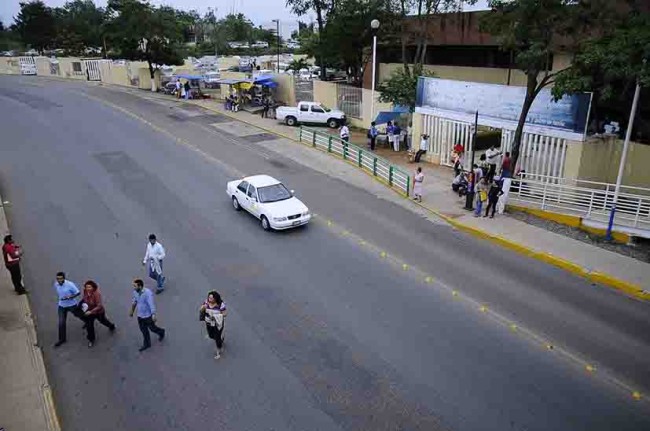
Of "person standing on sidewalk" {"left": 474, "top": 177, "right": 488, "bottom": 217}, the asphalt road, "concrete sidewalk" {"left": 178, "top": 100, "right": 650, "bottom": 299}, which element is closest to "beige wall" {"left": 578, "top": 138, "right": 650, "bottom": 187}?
"person standing on sidewalk" {"left": 474, "top": 177, "right": 488, "bottom": 217}

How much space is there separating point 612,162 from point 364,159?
32.1 feet

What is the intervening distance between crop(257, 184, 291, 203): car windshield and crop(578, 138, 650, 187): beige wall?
10.0m

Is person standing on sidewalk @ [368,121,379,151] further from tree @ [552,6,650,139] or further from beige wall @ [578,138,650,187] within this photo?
tree @ [552,6,650,139]

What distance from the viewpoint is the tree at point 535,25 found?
54.5 feet

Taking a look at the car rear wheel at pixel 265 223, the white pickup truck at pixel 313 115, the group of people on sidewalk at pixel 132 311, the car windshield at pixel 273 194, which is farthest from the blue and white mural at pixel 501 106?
the group of people on sidewalk at pixel 132 311

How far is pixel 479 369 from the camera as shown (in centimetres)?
917

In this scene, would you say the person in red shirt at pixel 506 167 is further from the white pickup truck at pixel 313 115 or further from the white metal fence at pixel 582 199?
the white pickup truck at pixel 313 115

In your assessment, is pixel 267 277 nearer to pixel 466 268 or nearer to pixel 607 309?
pixel 466 268

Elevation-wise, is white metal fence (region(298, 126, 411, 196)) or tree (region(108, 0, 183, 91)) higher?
tree (region(108, 0, 183, 91))

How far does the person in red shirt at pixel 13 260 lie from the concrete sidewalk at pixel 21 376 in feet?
0.95

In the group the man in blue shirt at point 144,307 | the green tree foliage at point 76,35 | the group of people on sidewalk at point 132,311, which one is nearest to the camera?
the group of people on sidewalk at point 132,311

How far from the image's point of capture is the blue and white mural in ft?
58.0

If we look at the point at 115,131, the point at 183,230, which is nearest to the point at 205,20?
the point at 115,131

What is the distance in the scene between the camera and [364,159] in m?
23.5
